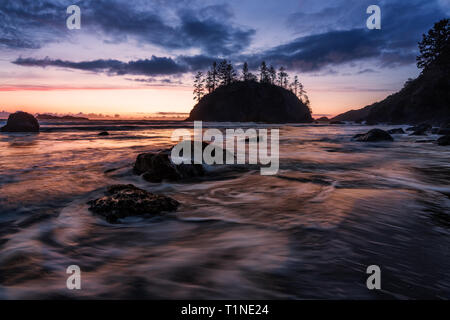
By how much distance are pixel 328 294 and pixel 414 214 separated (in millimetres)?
2316

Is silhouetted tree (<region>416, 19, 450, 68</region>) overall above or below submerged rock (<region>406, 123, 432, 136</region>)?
above

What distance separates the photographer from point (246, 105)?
76.5 m

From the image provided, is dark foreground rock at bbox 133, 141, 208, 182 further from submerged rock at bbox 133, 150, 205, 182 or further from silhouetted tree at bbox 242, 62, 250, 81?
silhouetted tree at bbox 242, 62, 250, 81

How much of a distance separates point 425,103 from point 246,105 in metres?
45.0

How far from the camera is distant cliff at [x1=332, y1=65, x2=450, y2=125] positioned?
35.6 meters

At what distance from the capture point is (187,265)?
7.00ft

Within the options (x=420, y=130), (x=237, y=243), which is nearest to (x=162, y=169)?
(x=237, y=243)

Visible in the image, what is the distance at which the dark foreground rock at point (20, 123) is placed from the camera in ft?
67.2

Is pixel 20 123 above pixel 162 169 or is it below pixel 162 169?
above

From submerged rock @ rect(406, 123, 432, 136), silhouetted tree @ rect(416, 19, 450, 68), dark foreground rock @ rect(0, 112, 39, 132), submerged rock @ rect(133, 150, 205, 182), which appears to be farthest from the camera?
silhouetted tree @ rect(416, 19, 450, 68)

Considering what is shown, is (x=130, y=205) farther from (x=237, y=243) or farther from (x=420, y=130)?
(x=420, y=130)

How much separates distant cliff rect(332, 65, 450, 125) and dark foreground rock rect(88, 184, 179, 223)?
142ft

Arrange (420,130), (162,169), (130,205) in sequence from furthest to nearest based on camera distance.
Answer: (420,130) → (162,169) → (130,205)

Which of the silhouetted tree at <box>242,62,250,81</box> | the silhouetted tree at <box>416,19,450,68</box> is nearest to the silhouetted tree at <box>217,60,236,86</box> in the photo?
the silhouetted tree at <box>242,62,250,81</box>
